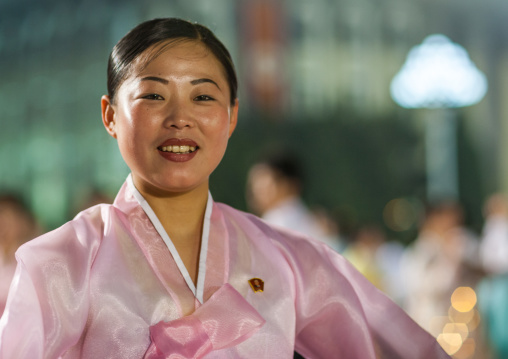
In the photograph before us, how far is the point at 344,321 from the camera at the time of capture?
136 cm

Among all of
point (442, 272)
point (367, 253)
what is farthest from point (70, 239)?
point (367, 253)

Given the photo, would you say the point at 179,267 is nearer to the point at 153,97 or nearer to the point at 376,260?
the point at 153,97

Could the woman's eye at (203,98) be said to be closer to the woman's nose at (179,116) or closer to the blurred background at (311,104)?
the woman's nose at (179,116)

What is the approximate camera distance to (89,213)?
128cm

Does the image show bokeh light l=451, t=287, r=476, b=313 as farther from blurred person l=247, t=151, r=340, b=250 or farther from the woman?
the woman

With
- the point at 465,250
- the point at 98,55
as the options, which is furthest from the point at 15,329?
the point at 98,55

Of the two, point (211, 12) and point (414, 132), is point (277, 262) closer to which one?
point (211, 12)

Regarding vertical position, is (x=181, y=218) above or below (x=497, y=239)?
above

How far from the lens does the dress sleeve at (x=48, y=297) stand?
1.08 meters

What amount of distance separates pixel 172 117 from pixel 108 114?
0.18m

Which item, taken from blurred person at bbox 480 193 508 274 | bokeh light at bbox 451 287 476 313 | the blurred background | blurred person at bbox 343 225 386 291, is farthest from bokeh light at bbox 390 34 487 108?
bokeh light at bbox 451 287 476 313

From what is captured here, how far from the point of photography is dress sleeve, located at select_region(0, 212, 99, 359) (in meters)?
1.08

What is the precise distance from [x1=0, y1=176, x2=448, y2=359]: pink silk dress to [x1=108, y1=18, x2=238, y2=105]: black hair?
0.69 feet

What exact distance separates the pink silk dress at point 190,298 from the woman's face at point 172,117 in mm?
A: 100
